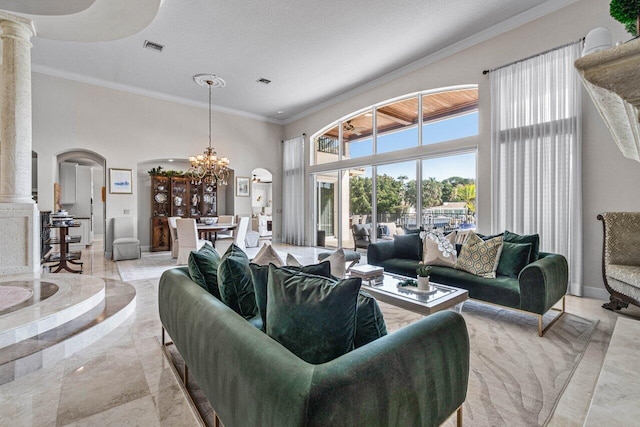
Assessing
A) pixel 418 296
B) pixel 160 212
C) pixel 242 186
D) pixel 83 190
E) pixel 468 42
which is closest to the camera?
pixel 418 296

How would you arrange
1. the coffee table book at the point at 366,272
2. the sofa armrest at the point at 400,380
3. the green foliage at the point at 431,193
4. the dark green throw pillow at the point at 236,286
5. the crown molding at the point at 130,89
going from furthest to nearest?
the crown molding at the point at 130,89 → the green foliage at the point at 431,193 → the coffee table book at the point at 366,272 → the dark green throw pillow at the point at 236,286 → the sofa armrest at the point at 400,380

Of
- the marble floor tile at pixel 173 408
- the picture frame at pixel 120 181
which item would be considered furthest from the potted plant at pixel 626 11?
the picture frame at pixel 120 181

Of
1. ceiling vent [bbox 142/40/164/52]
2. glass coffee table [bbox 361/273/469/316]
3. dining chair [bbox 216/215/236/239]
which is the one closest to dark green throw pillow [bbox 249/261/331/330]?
glass coffee table [bbox 361/273/469/316]

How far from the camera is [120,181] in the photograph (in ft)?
21.6

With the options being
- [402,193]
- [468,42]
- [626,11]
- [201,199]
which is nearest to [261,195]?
[201,199]

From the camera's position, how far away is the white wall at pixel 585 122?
348cm

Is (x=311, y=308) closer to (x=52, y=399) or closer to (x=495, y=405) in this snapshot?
(x=495, y=405)

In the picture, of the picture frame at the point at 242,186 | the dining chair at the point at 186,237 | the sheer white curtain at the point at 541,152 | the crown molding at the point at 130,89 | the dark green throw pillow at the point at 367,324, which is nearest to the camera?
the dark green throw pillow at the point at 367,324

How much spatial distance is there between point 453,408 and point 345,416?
0.75m

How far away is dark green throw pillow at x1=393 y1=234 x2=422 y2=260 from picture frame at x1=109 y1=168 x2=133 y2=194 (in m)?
5.93

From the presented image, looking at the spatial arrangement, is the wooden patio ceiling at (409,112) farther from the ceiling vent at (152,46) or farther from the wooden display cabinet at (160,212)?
the wooden display cabinet at (160,212)

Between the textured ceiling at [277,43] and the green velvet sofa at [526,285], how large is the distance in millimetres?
3337

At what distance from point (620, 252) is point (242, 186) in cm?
750

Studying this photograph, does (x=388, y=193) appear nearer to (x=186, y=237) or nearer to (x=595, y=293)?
(x=595, y=293)
